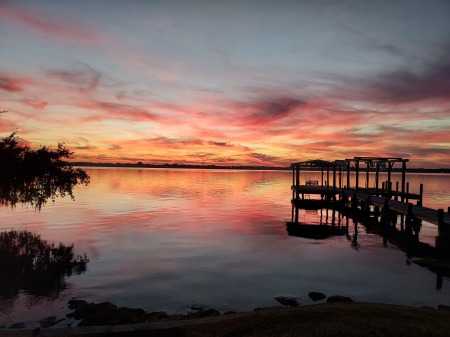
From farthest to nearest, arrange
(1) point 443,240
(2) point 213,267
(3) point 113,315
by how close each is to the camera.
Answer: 1. (1) point 443,240
2. (2) point 213,267
3. (3) point 113,315

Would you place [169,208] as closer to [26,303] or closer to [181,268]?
[181,268]

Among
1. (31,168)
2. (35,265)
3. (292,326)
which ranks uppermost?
(31,168)

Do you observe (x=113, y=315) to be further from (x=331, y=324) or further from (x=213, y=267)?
(x=213, y=267)

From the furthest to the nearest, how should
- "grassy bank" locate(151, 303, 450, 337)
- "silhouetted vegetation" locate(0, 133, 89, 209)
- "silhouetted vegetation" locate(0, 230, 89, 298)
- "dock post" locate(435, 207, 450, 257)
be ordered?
"silhouetted vegetation" locate(0, 133, 89, 209) < "dock post" locate(435, 207, 450, 257) < "silhouetted vegetation" locate(0, 230, 89, 298) < "grassy bank" locate(151, 303, 450, 337)

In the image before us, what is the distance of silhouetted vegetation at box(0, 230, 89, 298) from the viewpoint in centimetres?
1702

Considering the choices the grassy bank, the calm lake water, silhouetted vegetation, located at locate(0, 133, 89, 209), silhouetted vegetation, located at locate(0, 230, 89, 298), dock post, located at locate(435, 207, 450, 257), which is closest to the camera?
the grassy bank

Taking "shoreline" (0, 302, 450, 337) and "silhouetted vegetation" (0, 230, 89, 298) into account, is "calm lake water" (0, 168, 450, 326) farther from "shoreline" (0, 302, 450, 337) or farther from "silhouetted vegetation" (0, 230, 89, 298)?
"shoreline" (0, 302, 450, 337)

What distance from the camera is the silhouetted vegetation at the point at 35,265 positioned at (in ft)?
55.8

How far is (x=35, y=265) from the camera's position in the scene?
2084 cm

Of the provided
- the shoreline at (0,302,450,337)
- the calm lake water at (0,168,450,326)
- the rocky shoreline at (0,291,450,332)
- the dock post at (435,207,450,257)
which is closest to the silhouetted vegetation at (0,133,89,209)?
the calm lake water at (0,168,450,326)

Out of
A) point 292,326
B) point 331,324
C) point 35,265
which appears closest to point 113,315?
point 292,326

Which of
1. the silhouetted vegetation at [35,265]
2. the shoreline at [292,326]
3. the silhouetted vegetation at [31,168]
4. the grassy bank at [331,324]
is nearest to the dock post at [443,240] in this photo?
the grassy bank at [331,324]

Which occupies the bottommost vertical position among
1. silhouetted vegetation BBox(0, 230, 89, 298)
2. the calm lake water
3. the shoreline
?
silhouetted vegetation BBox(0, 230, 89, 298)

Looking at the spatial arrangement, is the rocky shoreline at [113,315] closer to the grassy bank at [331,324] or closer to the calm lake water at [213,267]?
the calm lake water at [213,267]
